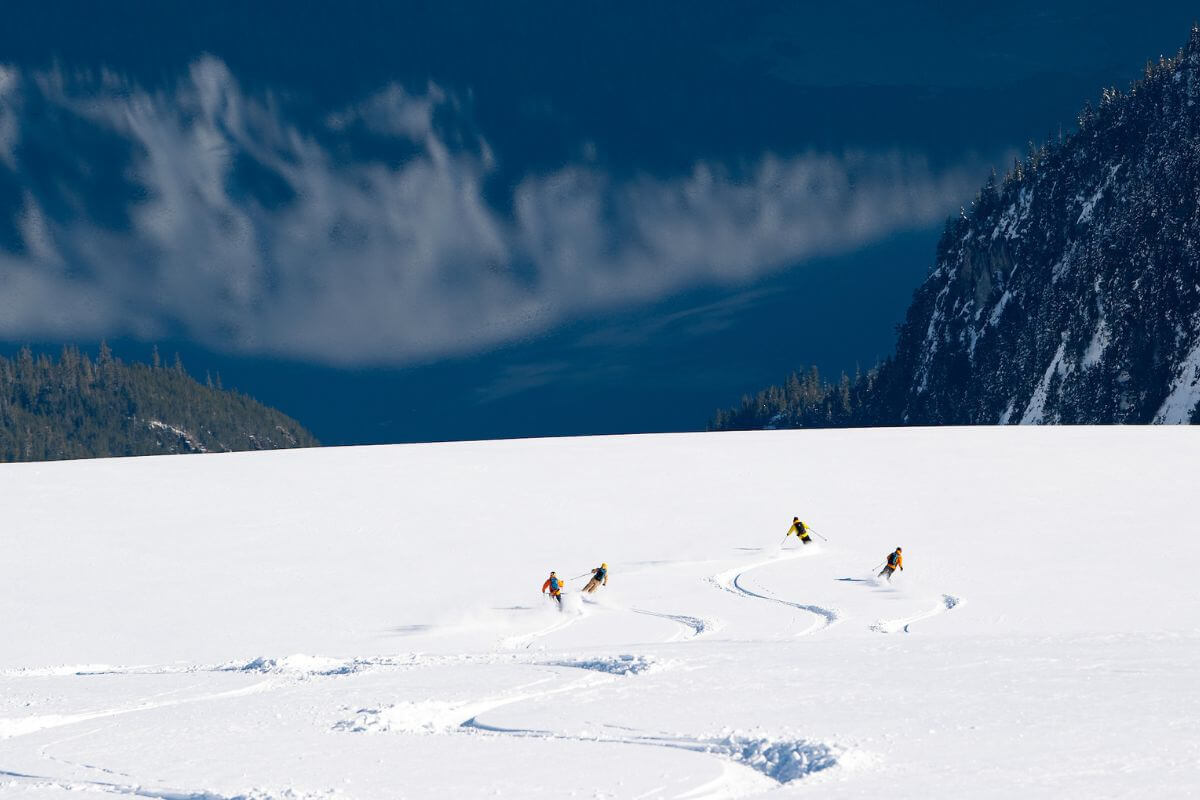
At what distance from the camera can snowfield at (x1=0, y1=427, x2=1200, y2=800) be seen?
11.5 meters

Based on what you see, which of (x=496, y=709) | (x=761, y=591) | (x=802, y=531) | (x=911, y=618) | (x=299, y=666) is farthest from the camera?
(x=802, y=531)

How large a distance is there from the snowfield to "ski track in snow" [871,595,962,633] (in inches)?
4.9

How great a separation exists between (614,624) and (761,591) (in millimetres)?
4107

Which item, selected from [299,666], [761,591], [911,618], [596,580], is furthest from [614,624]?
[299,666]

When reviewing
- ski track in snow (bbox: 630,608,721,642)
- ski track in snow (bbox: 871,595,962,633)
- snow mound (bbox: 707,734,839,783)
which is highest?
snow mound (bbox: 707,734,839,783)

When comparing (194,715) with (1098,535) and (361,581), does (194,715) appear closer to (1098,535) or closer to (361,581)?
(361,581)

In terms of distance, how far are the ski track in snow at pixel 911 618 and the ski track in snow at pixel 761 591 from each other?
1.09 meters

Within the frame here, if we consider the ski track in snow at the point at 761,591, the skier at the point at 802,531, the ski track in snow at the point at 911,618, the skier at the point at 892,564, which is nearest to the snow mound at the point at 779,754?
the ski track in snow at the point at 761,591

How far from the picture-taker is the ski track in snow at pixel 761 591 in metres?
23.0

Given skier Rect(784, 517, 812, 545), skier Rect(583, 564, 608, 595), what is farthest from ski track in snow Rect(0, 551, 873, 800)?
skier Rect(784, 517, 812, 545)

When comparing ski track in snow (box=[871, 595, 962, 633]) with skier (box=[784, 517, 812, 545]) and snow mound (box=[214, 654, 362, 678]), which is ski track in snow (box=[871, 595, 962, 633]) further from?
snow mound (box=[214, 654, 362, 678])

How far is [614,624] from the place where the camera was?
24.2m

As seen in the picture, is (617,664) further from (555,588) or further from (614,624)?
(555,588)

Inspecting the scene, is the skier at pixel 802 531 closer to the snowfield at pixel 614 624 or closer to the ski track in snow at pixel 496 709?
the snowfield at pixel 614 624
